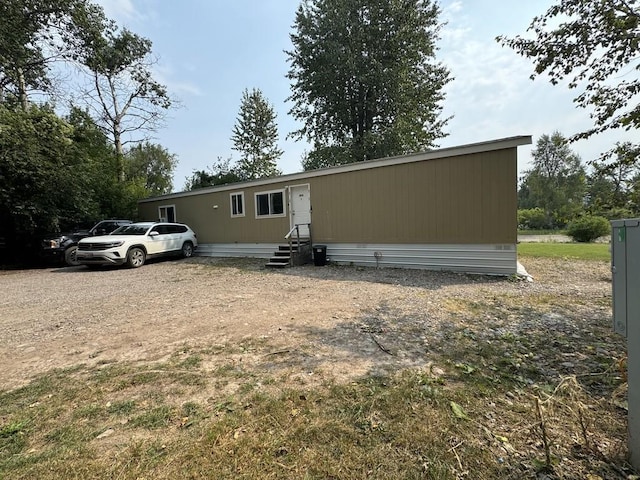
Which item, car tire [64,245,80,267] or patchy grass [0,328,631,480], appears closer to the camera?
patchy grass [0,328,631,480]

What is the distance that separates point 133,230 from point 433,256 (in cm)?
1016

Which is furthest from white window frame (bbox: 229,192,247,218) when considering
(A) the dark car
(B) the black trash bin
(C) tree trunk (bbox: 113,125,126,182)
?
(C) tree trunk (bbox: 113,125,126,182)

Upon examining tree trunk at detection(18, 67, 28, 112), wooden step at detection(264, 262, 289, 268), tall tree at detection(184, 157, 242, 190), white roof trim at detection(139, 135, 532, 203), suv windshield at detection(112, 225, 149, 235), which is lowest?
wooden step at detection(264, 262, 289, 268)

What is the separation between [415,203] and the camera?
856 centimetres

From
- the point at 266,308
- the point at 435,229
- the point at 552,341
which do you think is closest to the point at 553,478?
the point at 552,341

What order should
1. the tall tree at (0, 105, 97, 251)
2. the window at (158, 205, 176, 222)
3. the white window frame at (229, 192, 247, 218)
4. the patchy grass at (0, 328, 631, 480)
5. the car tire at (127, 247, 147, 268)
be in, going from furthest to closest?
the window at (158, 205, 176, 222)
the white window frame at (229, 192, 247, 218)
the tall tree at (0, 105, 97, 251)
the car tire at (127, 247, 147, 268)
the patchy grass at (0, 328, 631, 480)

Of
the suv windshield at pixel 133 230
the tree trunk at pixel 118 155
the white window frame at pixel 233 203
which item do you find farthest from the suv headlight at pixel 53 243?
the tree trunk at pixel 118 155

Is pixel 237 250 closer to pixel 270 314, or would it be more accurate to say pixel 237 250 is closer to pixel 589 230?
pixel 270 314

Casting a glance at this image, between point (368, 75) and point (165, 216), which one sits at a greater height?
point (368, 75)

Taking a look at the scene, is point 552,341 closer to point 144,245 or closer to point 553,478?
point 553,478

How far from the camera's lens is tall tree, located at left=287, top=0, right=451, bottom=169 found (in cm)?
1797

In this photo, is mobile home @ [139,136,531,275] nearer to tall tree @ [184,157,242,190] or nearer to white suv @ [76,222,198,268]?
white suv @ [76,222,198,268]

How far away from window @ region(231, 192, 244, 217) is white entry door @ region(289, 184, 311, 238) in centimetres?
253

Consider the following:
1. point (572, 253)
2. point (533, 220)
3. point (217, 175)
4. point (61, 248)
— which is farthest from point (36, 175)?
point (533, 220)
